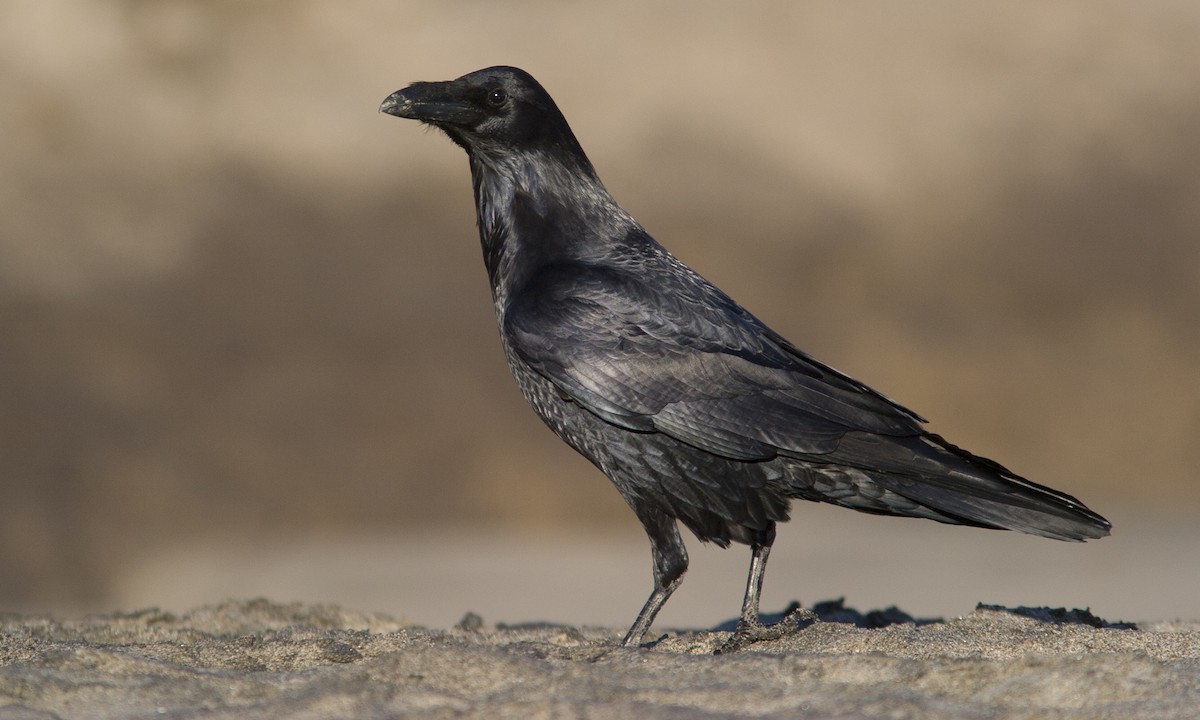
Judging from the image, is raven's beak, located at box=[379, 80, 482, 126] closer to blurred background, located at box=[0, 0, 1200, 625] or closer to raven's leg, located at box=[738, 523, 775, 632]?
raven's leg, located at box=[738, 523, 775, 632]

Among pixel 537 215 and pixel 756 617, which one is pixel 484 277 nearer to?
pixel 537 215

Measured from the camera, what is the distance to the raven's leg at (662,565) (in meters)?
5.53

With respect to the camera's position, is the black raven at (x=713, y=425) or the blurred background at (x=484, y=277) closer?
the black raven at (x=713, y=425)

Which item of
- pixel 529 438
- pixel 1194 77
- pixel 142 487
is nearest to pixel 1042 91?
pixel 1194 77

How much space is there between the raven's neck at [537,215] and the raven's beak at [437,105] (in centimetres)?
22

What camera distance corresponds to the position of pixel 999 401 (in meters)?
21.3

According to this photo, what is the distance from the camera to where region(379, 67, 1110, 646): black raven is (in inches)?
209

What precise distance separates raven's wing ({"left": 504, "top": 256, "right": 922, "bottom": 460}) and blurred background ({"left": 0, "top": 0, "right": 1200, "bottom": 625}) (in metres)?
7.32

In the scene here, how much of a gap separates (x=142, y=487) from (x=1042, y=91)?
58.0 ft

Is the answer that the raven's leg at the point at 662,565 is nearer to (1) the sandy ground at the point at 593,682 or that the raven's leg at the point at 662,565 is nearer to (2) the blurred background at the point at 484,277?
(1) the sandy ground at the point at 593,682

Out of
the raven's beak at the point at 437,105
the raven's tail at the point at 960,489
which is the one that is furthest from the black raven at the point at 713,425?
the raven's beak at the point at 437,105

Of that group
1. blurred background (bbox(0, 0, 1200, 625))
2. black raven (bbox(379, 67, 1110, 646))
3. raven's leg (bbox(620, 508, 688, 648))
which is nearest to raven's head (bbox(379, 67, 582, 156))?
black raven (bbox(379, 67, 1110, 646))

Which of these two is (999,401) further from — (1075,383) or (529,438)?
(529,438)

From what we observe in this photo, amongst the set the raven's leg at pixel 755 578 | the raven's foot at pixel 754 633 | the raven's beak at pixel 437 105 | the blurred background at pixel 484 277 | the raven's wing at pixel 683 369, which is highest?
the blurred background at pixel 484 277
